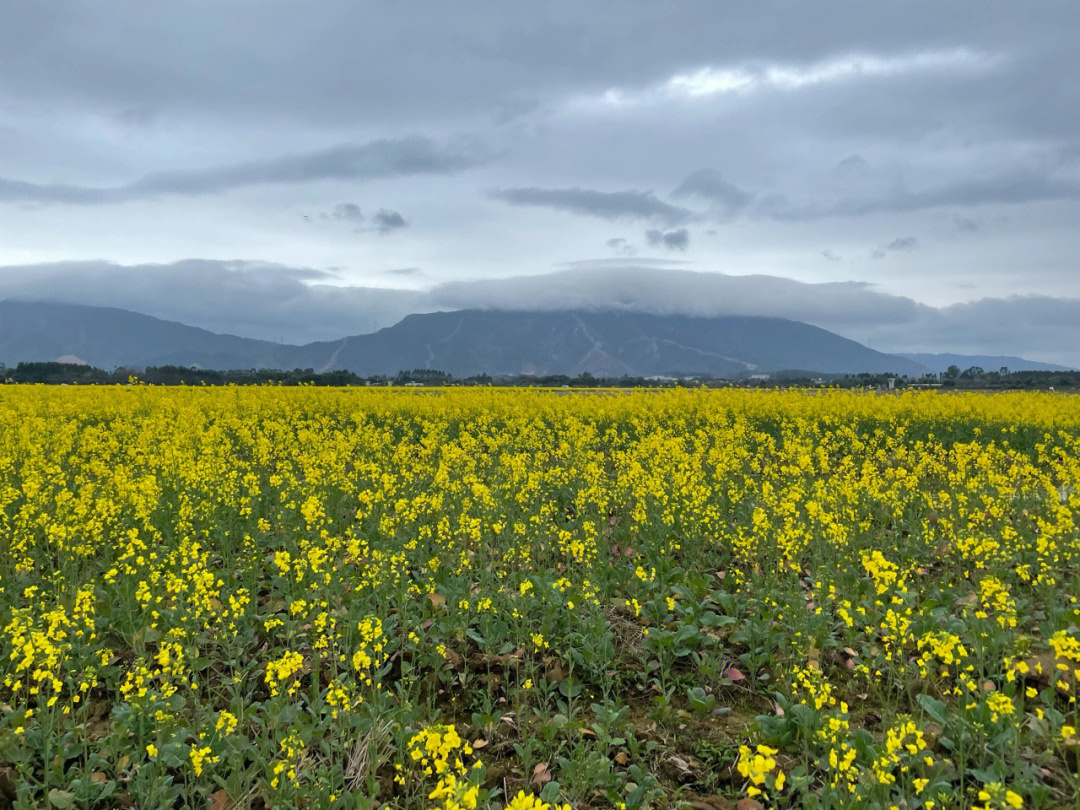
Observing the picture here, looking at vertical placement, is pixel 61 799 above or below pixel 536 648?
below

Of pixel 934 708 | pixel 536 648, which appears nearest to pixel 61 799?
pixel 536 648

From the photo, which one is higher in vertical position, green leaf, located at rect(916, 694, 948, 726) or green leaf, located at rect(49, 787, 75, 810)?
green leaf, located at rect(916, 694, 948, 726)

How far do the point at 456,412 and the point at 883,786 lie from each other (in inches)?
752

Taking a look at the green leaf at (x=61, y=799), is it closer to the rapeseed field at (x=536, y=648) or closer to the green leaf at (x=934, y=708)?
the rapeseed field at (x=536, y=648)

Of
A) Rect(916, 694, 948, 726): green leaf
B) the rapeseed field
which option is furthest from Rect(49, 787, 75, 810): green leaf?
Rect(916, 694, 948, 726): green leaf

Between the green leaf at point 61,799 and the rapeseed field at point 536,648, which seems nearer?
the green leaf at point 61,799

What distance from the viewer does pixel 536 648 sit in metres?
5.39

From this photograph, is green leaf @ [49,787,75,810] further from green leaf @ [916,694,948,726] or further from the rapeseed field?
green leaf @ [916,694,948,726]

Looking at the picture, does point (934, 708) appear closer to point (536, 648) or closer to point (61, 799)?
point (536, 648)

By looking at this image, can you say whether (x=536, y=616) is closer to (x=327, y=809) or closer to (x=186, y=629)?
(x=327, y=809)

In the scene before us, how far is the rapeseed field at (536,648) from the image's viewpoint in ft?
12.9

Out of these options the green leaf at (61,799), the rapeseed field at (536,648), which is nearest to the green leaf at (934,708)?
the rapeseed field at (536,648)

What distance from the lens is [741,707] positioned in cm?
491

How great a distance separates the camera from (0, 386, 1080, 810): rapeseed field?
393cm
